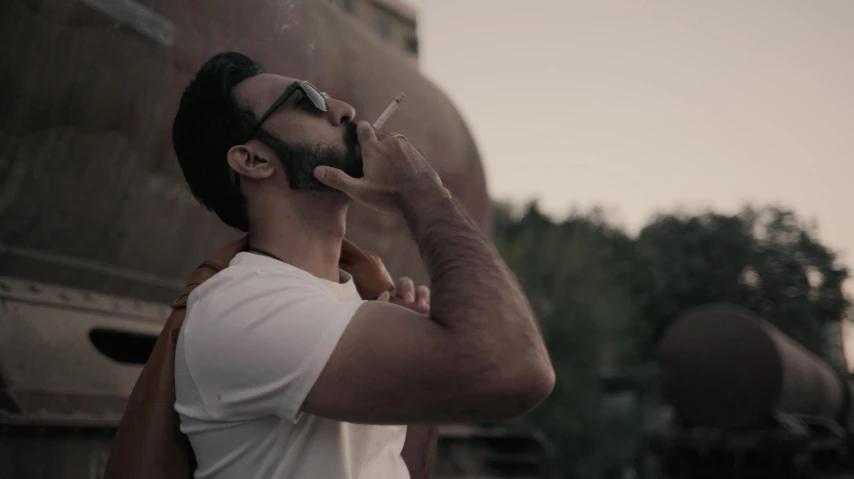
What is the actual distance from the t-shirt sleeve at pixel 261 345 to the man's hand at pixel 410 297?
56 cm

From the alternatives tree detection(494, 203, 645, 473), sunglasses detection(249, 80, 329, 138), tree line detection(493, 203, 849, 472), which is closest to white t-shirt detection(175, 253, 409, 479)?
sunglasses detection(249, 80, 329, 138)

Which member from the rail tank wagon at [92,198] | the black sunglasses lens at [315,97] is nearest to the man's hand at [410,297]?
the black sunglasses lens at [315,97]

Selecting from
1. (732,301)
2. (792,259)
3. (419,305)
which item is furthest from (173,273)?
(792,259)

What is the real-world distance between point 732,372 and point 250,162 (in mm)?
Result: 9374

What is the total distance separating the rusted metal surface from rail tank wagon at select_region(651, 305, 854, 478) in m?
8.12

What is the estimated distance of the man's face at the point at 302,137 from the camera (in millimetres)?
1749

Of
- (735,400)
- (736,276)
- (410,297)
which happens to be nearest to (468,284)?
(410,297)

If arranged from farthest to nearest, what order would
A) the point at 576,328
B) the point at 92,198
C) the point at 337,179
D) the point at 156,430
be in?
the point at 576,328, the point at 92,198, the point at 337,179, the point at 156,430

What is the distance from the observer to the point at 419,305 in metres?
2.07

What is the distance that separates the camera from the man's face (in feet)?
5.74

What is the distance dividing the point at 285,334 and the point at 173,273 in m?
1.74

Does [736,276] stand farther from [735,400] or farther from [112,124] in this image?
[112,124]

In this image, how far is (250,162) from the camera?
1.79 meters

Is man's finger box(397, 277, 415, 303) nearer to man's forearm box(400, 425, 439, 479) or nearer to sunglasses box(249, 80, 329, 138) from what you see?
man's forearm box(400, 425, 439, 479)
